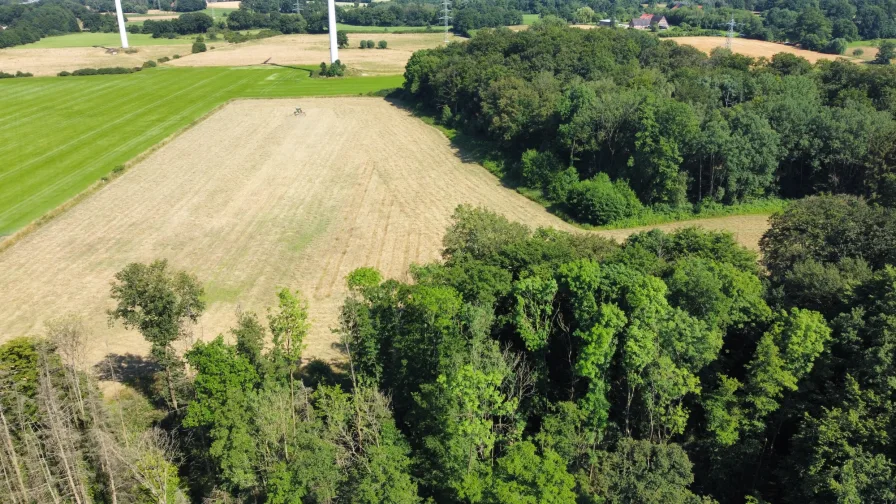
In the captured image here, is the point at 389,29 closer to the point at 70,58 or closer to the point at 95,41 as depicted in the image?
the point at 95,41

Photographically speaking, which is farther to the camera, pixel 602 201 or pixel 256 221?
pixel 256 221

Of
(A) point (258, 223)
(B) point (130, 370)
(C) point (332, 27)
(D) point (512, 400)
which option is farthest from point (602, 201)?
(C) point (332, 27)

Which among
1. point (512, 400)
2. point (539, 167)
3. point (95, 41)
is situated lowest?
point (512, 400)

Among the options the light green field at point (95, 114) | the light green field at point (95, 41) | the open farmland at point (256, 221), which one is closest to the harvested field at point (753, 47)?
the light green field at point (95, 114)

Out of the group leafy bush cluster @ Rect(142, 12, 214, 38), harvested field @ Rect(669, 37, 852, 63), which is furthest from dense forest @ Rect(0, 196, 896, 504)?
leafy bush cluster @ Rect(142, 12, 214, 38)

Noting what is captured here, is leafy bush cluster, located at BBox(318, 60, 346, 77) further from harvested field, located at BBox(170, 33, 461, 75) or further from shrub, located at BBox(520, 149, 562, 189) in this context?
shrub, located at BBox(520, 149, 562, 189)

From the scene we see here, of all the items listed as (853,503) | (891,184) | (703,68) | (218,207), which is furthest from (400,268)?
(703,68)
